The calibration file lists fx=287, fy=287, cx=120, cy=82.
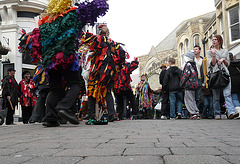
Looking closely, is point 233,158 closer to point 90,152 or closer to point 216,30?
point 90,152

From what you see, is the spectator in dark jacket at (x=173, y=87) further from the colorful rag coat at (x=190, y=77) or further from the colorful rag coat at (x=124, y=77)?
A: the colorful rag coat at (x=124, y=77)

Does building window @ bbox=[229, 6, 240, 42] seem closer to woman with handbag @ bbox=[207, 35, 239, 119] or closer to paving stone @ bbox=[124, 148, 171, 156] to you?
woman with handbag @ bbox=[207, 35, 239, 119]

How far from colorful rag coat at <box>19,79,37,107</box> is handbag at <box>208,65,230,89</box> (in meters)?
5.05

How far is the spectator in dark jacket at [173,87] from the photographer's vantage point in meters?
8.60

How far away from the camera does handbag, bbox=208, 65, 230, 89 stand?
22.2ft

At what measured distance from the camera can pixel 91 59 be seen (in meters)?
5.75

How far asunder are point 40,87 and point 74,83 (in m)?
2.36

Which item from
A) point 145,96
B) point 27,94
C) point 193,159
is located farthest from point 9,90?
point 193,159

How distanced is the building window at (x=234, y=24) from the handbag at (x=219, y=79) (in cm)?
1224

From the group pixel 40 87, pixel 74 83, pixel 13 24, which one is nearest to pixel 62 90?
pixel 74 83

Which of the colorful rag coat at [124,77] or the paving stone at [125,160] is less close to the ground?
the colorful rag coat at [124,77]

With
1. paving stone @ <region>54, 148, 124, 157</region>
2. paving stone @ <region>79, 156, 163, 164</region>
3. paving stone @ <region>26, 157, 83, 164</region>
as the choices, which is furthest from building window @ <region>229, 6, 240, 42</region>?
paving stone @ <region>26, 157, 83, 164</region>

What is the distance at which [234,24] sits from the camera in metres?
18.0

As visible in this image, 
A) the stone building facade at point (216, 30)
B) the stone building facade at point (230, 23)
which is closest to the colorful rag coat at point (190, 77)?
the stone building facade at point (216, 30)
